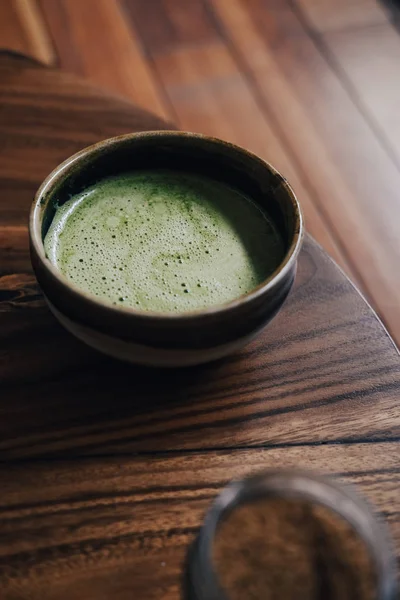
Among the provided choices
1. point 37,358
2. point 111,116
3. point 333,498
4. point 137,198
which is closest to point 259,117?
point 111,116

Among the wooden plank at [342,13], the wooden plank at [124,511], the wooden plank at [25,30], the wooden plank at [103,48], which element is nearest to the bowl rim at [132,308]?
the wooden plank at [124,511]

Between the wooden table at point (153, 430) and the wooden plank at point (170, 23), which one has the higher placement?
the wooden plank at point (170, 23)

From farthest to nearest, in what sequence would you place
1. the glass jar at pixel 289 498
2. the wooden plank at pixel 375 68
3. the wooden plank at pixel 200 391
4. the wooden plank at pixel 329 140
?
the wooden plank at pixel 375 68, the wooden plank at pixel 329 140, the wooden plank at pixel 200 391, the glass jar at pixel 289 498

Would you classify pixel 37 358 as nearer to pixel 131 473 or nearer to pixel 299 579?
pixel 131 473

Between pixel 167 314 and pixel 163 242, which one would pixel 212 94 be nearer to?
pixel 163 242

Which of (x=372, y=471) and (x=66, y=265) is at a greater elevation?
(x=66, y=265)

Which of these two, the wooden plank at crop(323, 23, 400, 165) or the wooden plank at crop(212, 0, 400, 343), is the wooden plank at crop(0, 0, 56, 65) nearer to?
the wooden plank at crop(212, 0, 400, 343)

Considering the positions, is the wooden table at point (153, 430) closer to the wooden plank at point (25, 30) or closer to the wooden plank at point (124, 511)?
the wooden plank at point (124, 511)
